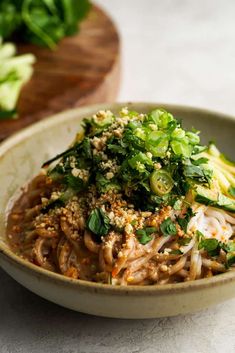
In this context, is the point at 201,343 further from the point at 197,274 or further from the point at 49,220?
the point at 49,220

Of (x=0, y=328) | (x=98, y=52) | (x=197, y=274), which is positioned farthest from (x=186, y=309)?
(x=98, y=52)

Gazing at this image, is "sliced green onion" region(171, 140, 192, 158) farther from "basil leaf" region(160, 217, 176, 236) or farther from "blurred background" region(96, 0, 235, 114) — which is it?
"blurred background" region(96, 0, 235, 114)

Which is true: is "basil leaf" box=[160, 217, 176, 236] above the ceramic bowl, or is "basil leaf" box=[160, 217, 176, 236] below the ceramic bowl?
above

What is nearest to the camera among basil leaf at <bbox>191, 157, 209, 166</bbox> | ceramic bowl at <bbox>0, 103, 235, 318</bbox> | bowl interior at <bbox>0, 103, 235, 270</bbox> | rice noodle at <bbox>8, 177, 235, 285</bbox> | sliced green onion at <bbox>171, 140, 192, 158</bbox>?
ceramic bowl at <bbox>0, 103, 235, 318</bbox>

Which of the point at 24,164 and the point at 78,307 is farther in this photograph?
the point at 24,164

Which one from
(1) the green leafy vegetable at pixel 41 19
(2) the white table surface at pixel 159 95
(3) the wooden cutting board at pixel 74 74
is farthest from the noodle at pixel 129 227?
(1) the green leafy vegetable at pixel 41 19

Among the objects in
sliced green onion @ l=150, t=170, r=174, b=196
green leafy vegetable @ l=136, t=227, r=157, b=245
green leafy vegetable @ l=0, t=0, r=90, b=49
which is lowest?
green leafy vegetable @ l=0, t=0, r=90, b=49

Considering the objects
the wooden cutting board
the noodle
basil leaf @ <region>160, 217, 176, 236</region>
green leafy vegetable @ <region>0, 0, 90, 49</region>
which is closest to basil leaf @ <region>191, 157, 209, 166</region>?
the noodle
